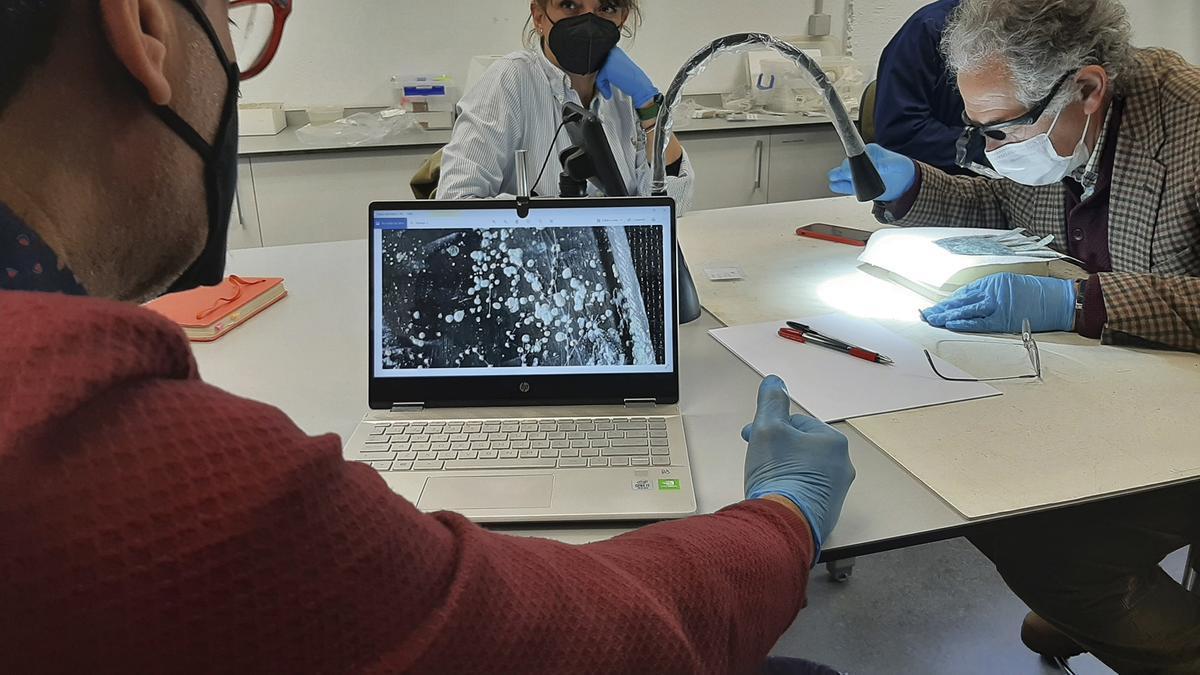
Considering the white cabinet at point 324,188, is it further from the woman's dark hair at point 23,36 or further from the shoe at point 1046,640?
the woman's dark hair at point 23,36

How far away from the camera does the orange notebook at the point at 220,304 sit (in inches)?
51.3

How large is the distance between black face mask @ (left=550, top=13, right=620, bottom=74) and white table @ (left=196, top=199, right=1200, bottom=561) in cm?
45

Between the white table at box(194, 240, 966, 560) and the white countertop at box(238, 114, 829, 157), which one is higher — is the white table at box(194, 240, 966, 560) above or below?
below

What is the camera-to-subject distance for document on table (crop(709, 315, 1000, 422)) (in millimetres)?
1047

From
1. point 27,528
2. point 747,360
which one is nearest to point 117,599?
point 27,528

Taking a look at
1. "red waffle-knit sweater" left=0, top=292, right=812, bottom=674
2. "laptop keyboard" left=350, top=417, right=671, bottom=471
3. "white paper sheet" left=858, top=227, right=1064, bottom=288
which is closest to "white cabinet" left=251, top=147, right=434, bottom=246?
"white paper sheet" left=858, top=227, right=1064, bottom=288

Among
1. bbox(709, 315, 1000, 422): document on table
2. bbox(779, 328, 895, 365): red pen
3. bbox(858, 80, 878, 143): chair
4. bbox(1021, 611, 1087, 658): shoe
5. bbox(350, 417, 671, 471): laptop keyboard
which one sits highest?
bbox(858, 80, 878, 143): chair

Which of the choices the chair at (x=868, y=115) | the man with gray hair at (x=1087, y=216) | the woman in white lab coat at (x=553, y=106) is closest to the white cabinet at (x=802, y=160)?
the chair at (x=868, y=115)

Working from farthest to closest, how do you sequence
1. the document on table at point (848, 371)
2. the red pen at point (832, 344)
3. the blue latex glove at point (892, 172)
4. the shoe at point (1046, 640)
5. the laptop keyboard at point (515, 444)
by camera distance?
1. the blue latex glove at point (892, 172)
2. the shoe at point (1046, 640)
3. the red pen at point (832, 344)
4. the document on table at point (848, 371)
5. the laptop keyboard at point (515, 444)

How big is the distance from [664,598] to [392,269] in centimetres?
66

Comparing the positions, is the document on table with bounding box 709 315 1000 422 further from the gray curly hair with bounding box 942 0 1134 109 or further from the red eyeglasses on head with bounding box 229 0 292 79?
the red eyeglasses on head with bounding box 229 0 292 79

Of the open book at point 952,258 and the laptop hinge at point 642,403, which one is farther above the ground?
the open book at point 952,258

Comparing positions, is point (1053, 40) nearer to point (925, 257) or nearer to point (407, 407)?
point (925, 257)

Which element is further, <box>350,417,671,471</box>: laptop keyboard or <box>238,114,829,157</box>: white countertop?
<box>238,114,829,157</box>: white countertop
